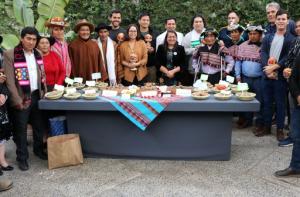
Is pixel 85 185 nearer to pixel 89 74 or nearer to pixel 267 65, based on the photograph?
pixel 89 74

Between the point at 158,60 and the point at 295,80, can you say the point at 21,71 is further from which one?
the point at 295,80

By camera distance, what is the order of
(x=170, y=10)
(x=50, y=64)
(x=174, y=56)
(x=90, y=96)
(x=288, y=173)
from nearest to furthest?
1. (x=288, y=173)
2. (x=90, y=96)
3. (x=50, y=64)
4. (x=174, y=56)
5. (x=170, y=10)

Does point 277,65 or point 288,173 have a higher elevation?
point 277,65

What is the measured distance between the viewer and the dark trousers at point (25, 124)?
407cm

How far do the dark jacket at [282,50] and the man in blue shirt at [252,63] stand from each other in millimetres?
205

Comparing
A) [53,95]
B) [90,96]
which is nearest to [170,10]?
[90,96]

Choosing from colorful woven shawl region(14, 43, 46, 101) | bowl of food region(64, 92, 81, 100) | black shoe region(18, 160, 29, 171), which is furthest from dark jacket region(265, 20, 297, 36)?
black shoe region(18, 160, 29, 171)

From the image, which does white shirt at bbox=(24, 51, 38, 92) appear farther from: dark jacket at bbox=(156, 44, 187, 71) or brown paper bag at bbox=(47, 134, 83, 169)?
dark jacket at bbox=(156, 44, 187, 71)

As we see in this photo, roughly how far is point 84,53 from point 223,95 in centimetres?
210

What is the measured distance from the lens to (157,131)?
426 centimetres

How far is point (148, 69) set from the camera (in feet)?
18.8

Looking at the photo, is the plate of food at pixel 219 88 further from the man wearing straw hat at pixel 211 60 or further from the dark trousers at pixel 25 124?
the dark trousers at pixel 25 124

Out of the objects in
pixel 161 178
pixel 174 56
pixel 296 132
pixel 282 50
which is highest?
pixel 282 50

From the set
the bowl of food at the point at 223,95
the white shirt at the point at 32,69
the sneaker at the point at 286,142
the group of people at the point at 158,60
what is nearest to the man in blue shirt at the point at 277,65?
the group of people at the point at 158,60
